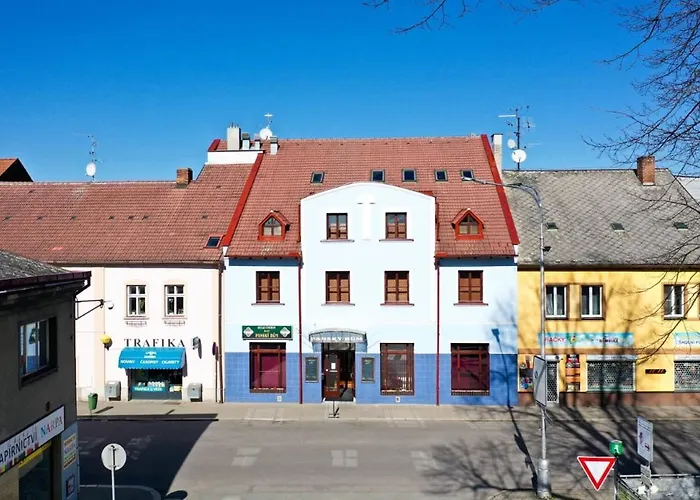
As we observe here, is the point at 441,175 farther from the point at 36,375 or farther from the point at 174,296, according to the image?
the point at 36,375

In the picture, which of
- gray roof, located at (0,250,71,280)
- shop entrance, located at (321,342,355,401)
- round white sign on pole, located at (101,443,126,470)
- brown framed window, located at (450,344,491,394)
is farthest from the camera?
shop entrance, located at (321,342,355,401)

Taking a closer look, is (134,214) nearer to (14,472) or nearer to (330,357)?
(330,357)

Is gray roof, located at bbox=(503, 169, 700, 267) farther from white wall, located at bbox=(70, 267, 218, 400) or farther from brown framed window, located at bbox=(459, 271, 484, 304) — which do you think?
white wall, located at bbox=(70, 267, 218, 400)

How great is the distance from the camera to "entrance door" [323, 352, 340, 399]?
24297 mm

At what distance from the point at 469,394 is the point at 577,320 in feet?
18.5

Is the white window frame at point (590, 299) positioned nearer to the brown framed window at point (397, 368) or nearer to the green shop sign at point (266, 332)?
the brown framed window at point (397, 368)

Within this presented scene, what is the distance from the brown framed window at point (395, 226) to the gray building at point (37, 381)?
42.7 feet

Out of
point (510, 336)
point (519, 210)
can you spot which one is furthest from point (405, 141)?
point (510, 336)

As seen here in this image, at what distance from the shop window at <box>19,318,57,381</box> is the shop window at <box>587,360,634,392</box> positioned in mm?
20340

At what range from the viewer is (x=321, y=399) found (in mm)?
24062

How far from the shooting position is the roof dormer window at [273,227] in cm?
2472

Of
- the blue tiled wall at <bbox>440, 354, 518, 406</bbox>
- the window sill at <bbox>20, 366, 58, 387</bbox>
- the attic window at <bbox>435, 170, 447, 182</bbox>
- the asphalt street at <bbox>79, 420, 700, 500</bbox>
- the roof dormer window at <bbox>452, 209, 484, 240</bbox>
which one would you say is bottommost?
the asphalt street at <bbox>79, 420, 700, 500</bbox>

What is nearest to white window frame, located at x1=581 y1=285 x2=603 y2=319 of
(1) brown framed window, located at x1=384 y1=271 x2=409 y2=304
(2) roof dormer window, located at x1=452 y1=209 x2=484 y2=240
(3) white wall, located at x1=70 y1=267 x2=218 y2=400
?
(2) roof dormer window, located at x1=452 y1=209 x2=484 y2=240

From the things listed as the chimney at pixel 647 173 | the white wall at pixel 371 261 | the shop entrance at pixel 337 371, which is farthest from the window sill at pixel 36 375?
the chimney at pixel 647 173
